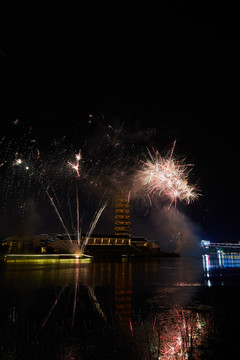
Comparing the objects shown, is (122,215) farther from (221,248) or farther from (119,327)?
(221,248)

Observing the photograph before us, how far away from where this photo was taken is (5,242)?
246ft

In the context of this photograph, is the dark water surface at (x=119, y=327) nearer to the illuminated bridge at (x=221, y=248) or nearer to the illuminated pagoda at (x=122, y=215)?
the illuminated pagoda at (x=122, y=215)

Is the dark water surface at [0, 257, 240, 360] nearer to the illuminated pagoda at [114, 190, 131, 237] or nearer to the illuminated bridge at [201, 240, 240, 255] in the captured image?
the illuminated pagoda at [114, 190, 131, 237]

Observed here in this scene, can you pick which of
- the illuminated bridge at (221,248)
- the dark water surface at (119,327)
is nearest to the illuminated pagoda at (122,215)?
the dark water surface at (119,327)

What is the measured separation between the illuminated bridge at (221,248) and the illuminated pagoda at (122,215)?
124994 mm

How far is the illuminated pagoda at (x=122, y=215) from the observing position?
328 feet

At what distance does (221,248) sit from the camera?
189250 millimetres

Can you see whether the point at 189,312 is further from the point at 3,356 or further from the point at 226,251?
the point at 226,251

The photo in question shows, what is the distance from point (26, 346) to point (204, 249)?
215 meters

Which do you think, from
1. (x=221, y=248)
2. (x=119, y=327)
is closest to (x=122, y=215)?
(x=119, y=327)

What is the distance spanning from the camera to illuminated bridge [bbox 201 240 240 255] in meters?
188

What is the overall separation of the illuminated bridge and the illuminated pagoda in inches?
4921

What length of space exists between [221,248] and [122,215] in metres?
128

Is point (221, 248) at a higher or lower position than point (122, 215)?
lower
